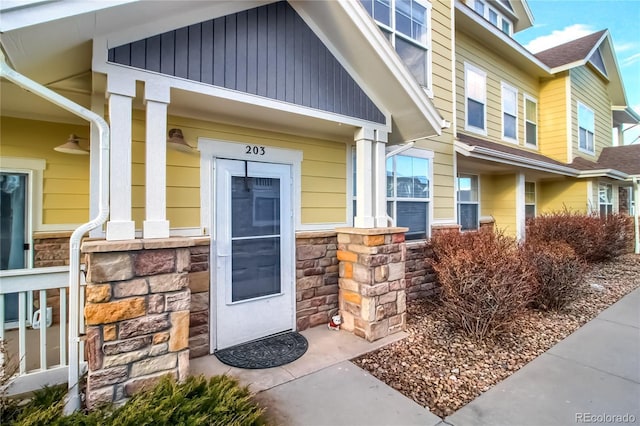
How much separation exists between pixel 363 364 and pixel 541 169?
7265 mm

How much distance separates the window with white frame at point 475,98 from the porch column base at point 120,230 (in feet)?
22.9

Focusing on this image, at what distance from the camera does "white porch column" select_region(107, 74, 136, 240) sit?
242 centimetres

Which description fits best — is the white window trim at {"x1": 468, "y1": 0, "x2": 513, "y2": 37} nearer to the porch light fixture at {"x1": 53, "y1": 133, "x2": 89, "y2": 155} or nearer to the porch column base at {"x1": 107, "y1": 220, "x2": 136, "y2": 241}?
the porch light fixture at {"x1": 53, "y1": 133, "x2": 89, "y2": 155}

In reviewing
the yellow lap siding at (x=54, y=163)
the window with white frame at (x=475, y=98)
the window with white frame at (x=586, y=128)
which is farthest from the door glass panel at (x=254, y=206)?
the window with white frame at (x=586, y=128)

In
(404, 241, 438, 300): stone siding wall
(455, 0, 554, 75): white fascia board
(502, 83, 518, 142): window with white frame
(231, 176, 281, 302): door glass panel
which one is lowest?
(404, 241, 438, 300): stone siding wall

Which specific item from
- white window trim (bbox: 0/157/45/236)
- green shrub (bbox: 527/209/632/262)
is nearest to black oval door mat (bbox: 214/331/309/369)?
white window trim (bbox: 0/157/45/236)

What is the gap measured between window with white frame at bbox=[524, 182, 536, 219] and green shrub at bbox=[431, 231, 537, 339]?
6703 millimetres

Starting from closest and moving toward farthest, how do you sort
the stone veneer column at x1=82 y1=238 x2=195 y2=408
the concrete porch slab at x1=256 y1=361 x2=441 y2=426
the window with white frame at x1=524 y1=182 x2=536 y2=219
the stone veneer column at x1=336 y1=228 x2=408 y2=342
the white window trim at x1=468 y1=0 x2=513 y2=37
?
the stone veneer column at x1=82 y1=238 x2=195 y2=408 → the concrete porch slab at x1=256 y1=361 x2=441 y2=426 → the stone veneer column at x1=336 y1=228 x2=408 y2=342 → the white window trim at x1=468 y1=0 x2=513 y2=37 → the window with white frame at x1=524 y1=182 x2=536 y2=219

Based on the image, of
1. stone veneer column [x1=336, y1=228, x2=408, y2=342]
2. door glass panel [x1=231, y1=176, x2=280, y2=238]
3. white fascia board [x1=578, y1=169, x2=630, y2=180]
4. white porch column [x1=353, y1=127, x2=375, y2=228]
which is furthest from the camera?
white fascia board [x1=578, y1=169, x2=630, y2=180]

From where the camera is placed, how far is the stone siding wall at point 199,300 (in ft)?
11.1

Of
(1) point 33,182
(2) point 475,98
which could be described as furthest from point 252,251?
(2) point 475,98

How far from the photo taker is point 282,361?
11.0 feet

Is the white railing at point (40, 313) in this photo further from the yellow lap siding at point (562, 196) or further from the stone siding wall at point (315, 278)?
the yellow lap siding at point (562, 196)

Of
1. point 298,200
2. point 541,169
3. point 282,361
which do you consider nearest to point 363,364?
point 282,361
